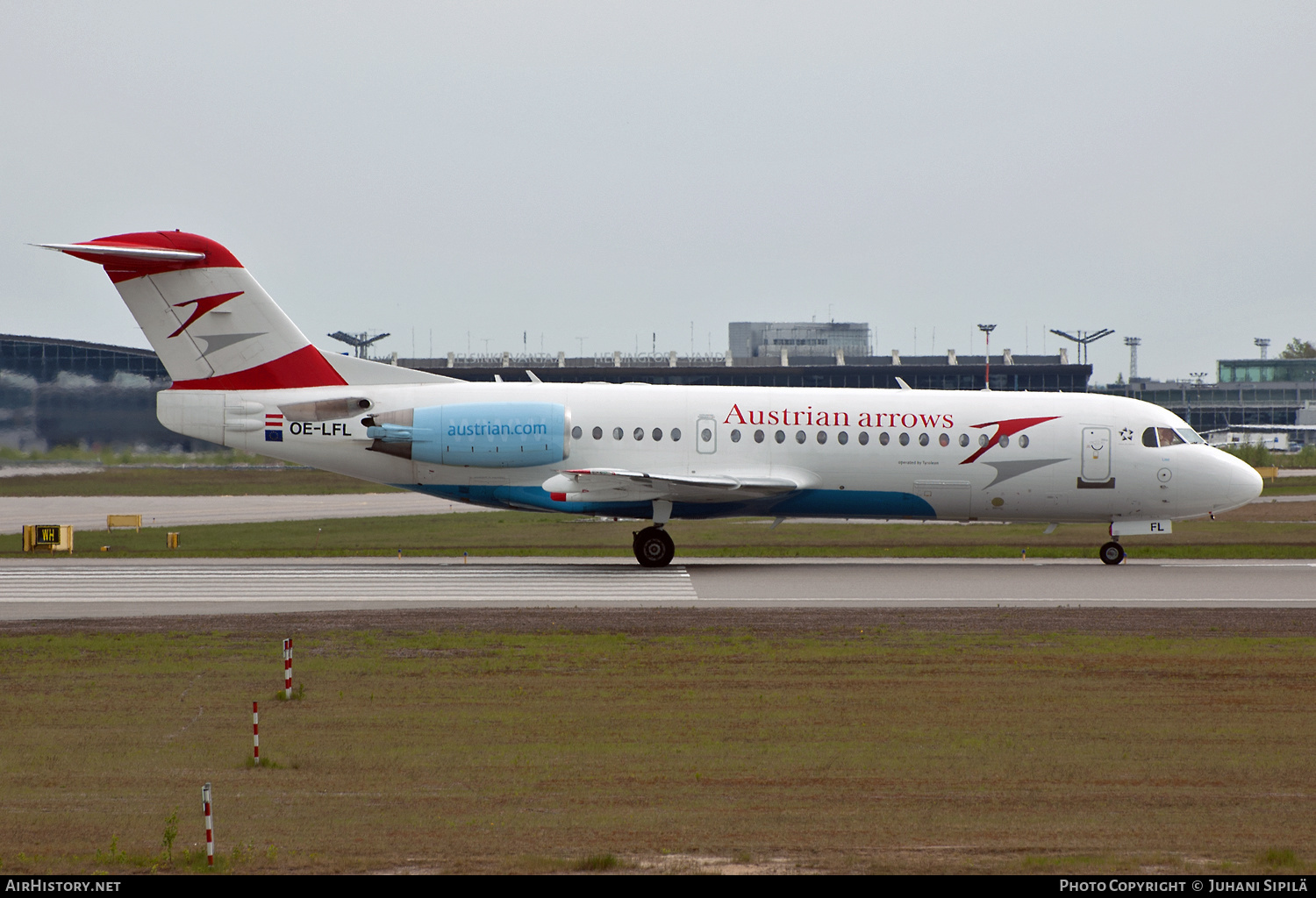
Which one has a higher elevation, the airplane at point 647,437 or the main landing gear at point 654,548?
the airplane at point 647,437

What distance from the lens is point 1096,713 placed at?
1341 centimetres

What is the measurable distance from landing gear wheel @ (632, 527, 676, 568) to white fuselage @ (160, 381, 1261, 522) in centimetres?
76

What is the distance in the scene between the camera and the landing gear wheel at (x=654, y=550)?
97.3 ft

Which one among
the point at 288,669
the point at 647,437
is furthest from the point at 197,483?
the point at 288,669

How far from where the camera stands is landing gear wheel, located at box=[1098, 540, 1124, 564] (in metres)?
30.3

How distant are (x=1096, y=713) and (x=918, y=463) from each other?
16.7m

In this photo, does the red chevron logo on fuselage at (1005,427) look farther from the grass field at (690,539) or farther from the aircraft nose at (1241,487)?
the aircraft nose at (1241,487)

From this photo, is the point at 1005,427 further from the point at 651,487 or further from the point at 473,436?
the point at 473,436

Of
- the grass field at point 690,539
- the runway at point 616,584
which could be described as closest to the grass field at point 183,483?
the grass field at point 690,539

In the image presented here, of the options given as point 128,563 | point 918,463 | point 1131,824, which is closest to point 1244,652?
point 1131,824

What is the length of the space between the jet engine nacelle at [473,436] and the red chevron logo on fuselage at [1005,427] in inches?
403

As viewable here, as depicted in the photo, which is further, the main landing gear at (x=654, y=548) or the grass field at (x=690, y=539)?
the grass field at (x=690, y=539)

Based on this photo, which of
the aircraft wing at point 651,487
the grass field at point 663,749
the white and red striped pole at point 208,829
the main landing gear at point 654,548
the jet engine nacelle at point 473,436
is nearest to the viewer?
the white and red striped pole at point 208,829

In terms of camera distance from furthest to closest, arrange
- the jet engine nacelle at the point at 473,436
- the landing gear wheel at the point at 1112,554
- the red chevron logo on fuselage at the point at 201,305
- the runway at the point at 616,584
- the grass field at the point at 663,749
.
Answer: the landing gear wheel at the point at 1112,554 < the jet engine nacelle at the point at 473,436 < the red chevron logo on fuselage at the point at 201,305 < the runway at the point at 616,584 < the grass field at the point at 663,749
